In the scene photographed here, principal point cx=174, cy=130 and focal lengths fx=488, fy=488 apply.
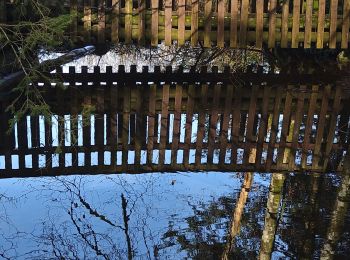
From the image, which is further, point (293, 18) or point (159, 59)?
point (159, 59)

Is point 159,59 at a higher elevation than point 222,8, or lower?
lower

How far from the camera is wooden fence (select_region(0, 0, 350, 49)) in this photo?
796 cm

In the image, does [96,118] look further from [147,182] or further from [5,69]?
[5,69]

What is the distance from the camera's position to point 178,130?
21.2ft

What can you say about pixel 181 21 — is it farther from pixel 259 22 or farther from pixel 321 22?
pixel 321 22

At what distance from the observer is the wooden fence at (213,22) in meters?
7.96

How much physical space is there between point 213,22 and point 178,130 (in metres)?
2.67

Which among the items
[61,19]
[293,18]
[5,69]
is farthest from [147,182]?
[293,18]

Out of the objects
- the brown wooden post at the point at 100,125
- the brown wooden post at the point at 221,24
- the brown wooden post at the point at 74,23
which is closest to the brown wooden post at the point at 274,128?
the brown wooden post at the point at 221,24

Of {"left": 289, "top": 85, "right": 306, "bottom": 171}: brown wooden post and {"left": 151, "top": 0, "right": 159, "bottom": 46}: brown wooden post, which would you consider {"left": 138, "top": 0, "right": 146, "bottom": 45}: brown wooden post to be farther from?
{"left": 289, "top": 85, "right": 306, "bottom": 171}: brown wooden post

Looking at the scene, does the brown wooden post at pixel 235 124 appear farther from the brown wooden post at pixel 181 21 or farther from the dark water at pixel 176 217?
the brown wooden post at pixel 181 21

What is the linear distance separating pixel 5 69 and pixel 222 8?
3.67m

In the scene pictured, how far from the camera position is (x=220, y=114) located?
7121 mm

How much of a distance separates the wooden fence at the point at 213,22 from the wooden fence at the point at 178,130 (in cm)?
83
